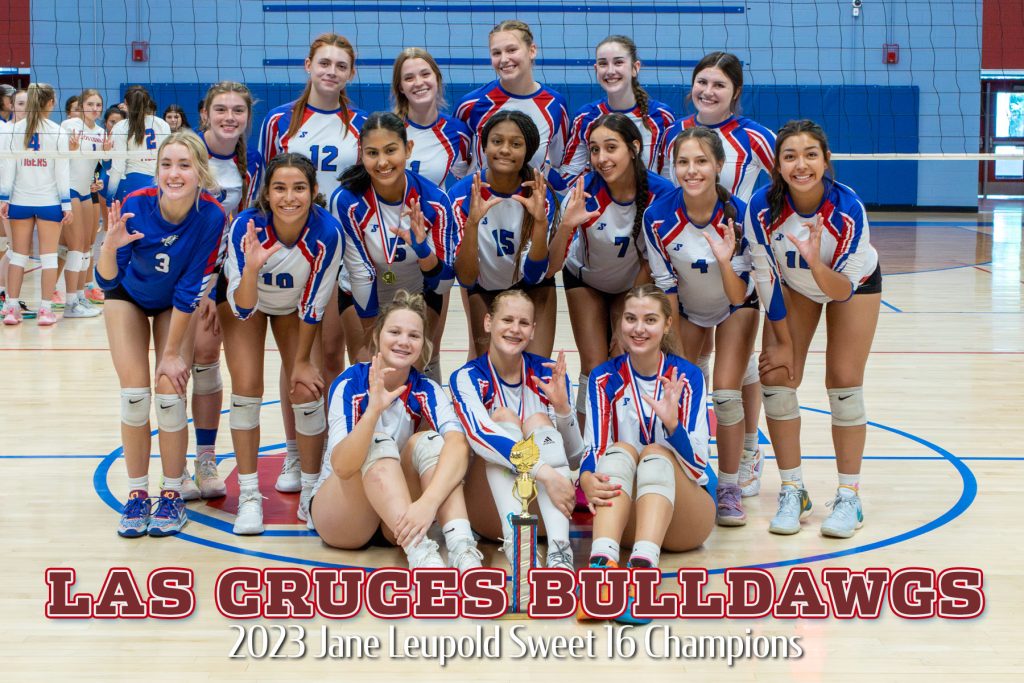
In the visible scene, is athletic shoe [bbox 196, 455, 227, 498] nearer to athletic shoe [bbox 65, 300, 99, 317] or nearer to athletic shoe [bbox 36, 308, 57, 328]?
athletic shoe [bbox 36, 308, 57, 328]

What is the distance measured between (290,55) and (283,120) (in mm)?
11125

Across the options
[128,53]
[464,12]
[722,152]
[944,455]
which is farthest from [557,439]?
[128,53]

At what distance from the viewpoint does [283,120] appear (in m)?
4.31

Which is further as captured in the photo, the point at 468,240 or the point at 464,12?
the point at 464,12

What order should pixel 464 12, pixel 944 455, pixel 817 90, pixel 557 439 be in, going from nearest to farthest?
1. pixel 557 439
2. pixel 944 455
3. pixel 464 12
4. pixel 817 90

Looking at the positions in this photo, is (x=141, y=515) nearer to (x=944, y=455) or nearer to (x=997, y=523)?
(x=997, y=523)

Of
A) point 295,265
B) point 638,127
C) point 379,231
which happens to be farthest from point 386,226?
point 638,127

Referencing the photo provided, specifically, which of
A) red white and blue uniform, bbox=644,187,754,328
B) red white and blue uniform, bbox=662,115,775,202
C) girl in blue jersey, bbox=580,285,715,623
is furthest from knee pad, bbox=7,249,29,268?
girl in blue jersey, bbox=580,285,715,623

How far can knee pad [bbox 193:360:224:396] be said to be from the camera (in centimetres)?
420

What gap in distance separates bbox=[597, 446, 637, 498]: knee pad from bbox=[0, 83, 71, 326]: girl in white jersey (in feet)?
18.9

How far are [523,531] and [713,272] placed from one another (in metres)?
1.31

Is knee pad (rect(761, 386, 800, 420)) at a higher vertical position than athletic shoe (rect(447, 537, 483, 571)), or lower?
higher

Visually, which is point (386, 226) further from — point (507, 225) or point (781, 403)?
point (781, 403)

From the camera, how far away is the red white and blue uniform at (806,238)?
3633 mm
